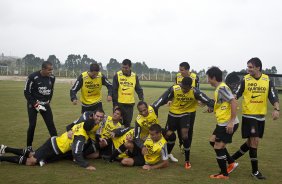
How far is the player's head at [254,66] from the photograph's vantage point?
6.80m

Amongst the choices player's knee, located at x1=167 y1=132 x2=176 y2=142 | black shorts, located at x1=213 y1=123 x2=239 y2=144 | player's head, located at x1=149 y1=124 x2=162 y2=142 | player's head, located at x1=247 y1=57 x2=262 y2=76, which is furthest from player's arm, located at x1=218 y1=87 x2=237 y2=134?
player's knee, located at x1=167 y1=132 x2=176 y2=142

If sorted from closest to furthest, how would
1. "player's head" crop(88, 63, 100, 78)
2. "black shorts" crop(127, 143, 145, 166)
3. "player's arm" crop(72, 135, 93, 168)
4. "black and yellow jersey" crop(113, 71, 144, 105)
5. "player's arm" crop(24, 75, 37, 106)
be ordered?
"player's arm" crop(72, 135, 93, 168)
"black shorts" crop(127, 143, 145, 166)
"player's arm" crop(24, 75, 37, 106)
"player's head" crop(88, 63, 100, 78)
"black and yellow jersey" crop(113, 71, 144, 105)

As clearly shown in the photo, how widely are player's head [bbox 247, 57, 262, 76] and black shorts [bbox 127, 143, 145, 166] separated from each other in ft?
10.0

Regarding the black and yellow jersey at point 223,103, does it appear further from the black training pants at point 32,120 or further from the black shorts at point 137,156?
the black training pants at point 32,120

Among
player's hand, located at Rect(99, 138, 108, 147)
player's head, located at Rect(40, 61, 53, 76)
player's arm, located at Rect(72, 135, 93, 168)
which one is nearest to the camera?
player's arm, located at Rect(72, 135, 93, 168)

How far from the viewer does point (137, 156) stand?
7.57 meters

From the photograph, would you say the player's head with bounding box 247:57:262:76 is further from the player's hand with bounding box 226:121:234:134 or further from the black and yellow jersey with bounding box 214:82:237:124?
the player's hand with bounding box 226:121:234:134

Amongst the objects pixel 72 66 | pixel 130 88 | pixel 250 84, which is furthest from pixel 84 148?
pixel 72 66

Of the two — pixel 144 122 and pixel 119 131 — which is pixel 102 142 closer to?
pixel 119 131

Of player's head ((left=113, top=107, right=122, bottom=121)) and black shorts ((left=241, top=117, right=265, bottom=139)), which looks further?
player's head ((left=113, top=107, right=122, bottom=121))

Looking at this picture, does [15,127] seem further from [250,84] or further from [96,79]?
[250,84]

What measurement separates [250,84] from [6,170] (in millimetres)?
5314

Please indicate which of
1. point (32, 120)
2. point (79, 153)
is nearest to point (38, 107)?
point (32, 120)

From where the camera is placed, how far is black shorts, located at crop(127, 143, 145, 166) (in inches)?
292
